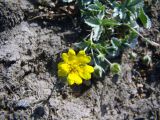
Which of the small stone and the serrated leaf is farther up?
the serrated leaf

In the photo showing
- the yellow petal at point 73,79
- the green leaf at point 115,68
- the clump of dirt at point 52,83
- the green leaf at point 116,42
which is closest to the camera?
the yellow petal at point 73,79

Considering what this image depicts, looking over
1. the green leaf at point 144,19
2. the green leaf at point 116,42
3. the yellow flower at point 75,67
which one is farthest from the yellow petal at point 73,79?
the green leaf at point 144,19

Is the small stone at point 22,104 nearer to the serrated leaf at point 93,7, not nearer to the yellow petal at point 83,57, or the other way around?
the yellow petal at point 83,57

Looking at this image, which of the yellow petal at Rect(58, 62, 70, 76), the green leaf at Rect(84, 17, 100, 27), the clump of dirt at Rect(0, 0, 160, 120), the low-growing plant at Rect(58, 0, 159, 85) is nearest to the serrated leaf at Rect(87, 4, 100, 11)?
the low-growing plant at Rect(58, 0, 159, 85)

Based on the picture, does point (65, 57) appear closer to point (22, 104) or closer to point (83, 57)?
point (83, 57)

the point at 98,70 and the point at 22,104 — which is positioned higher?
the point at 98,70

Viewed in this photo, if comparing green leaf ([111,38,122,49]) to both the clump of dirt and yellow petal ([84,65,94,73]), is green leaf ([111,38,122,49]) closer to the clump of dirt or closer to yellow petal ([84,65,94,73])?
the clump of dirt

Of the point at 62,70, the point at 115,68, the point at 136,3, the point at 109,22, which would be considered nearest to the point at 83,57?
the point at 62,70
